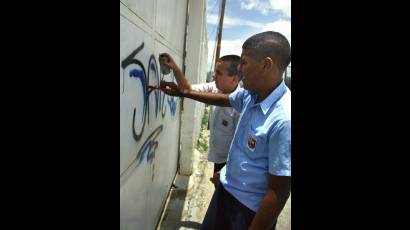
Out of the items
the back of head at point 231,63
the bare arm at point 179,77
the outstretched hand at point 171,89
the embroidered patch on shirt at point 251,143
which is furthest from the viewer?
the back of head at point 231,63

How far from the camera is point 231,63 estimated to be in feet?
11.3

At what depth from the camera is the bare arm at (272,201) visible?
5.39 ft

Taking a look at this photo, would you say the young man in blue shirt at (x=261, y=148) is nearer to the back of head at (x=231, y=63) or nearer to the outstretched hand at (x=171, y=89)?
the outstretched hand at (x=171, y=89)

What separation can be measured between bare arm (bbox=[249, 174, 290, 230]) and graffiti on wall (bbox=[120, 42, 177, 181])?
2.55 feet

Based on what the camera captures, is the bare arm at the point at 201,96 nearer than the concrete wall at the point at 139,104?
No

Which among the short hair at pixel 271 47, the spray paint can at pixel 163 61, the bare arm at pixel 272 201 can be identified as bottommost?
the bare arm at pixel 272 201

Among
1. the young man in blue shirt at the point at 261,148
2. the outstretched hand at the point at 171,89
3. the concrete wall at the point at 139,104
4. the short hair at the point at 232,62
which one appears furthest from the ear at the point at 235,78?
the young man in blue shirt at the point at 261,148

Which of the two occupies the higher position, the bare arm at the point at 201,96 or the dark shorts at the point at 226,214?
the bare arm at the point at 201,96

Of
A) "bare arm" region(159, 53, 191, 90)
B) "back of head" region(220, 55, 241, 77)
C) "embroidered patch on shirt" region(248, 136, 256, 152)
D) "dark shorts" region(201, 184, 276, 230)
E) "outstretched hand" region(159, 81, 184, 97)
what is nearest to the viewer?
"embroidered patch on shirt" region(248, 136, 256, 152)

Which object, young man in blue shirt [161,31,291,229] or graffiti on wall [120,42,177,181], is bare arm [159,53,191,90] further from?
young man in blue shirt [161,31,291,229]

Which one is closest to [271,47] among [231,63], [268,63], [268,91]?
[268,63]

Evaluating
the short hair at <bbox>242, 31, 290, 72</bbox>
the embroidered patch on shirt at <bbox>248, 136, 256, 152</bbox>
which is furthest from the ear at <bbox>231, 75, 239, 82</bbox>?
the embroidered patch on shirt at <bbox>248, 136, 256, 152</bbox>

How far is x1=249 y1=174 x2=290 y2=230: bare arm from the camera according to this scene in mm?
1642
